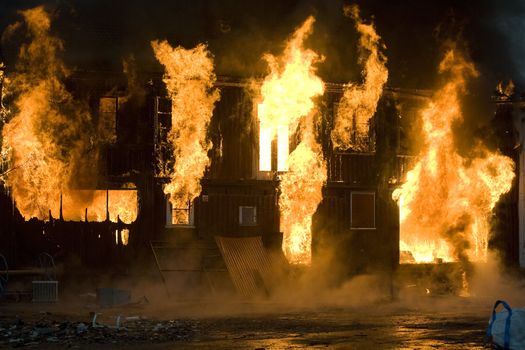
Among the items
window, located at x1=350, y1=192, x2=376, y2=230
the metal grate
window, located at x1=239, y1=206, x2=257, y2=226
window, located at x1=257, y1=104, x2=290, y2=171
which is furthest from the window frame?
window, located at x1=350, y1=192, x2=376, y2=230

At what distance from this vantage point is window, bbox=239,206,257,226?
1142 inches

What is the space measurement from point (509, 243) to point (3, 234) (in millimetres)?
19726

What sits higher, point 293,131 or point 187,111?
point 187,111

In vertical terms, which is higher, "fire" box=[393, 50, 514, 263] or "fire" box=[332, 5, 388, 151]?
"fire" box=[332, 5, 388, 151]

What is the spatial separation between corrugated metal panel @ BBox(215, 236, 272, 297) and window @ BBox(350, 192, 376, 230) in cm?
527

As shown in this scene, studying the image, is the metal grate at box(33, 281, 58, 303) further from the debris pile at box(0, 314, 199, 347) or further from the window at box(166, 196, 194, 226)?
the window at box(166, 196, 194, 226)

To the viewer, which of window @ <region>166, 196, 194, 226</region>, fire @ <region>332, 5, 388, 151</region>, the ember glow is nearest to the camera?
the ember glow

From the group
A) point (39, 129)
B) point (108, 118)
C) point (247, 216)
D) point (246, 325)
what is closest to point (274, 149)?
point (247, 216)

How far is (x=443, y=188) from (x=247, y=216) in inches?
315

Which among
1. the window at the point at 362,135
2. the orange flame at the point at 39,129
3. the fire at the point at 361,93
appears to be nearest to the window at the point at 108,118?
the orange flame at the point at 39,129

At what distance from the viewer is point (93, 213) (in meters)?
27.3

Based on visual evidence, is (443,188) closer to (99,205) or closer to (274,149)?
(274,149)

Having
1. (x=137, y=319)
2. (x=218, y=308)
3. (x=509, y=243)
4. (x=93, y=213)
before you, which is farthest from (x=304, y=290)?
(x=509, y=243)

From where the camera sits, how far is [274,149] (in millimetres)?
29453
